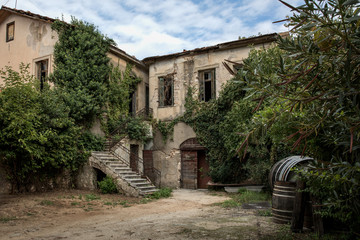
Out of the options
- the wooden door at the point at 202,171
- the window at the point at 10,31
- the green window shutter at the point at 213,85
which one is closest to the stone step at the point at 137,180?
the wooden door at the point at 202,171

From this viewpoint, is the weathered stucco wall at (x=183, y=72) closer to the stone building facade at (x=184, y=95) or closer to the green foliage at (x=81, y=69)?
the stone building facade at (x=184, y=95)

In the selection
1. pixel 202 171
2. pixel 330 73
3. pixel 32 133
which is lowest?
pixel 202 171

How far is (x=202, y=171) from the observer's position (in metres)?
15.4

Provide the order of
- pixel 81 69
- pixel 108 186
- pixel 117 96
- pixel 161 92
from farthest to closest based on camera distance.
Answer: pixel 161 92, pixel 117 96, pixel 81 69, pixel 108 186

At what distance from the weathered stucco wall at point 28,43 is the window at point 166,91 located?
19.0 feet

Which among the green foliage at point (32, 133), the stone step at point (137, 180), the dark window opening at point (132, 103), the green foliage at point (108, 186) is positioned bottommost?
the green foliage at point (108, 186)

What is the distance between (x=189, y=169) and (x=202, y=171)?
0.69m

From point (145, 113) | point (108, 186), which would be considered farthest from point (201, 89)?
point (108, 186)

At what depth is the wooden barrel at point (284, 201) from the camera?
19.4 ft

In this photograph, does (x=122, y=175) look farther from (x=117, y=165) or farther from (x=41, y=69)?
(x=41, y=69)

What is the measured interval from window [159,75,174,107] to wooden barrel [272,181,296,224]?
429 inches

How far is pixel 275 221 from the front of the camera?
622cm

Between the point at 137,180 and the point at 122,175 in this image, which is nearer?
the point at 122,175

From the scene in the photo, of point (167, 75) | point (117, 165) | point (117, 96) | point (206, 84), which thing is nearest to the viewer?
point (117, 165)
